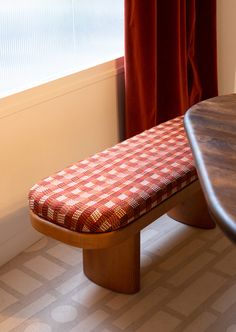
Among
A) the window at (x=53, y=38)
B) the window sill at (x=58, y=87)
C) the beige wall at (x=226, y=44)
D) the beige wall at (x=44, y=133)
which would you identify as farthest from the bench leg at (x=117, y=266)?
the beige wall at (x=226, y=44)

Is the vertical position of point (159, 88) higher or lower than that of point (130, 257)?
higher

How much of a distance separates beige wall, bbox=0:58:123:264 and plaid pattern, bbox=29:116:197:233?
1.05ft

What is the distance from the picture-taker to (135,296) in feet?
6.77

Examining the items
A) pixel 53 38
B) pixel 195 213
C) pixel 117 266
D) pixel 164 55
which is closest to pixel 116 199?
pixel 117 266

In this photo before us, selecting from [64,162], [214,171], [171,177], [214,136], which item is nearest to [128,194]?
[171,177]

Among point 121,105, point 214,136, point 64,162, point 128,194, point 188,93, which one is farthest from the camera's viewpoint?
point 188,93

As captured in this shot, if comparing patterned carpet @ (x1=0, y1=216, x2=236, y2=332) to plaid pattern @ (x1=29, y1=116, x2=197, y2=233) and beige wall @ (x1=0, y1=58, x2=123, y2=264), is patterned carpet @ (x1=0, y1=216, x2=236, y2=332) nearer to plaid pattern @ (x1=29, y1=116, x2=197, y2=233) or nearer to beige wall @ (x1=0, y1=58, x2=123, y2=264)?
beige wall @ (x1=0, y1=58, x2=123, y2=264)

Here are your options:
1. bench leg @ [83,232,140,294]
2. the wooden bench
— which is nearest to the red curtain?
the wooden bench

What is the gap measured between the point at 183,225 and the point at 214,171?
1.27m

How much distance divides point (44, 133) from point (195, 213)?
2.80 ft

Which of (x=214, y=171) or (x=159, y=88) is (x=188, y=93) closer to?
(x=159, y=88)

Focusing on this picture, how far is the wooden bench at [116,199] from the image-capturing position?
1.76 m

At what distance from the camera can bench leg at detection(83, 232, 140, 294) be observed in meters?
2.02

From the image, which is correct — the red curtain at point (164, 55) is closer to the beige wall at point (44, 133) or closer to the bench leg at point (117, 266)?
the beige wall at point (44, 133)
